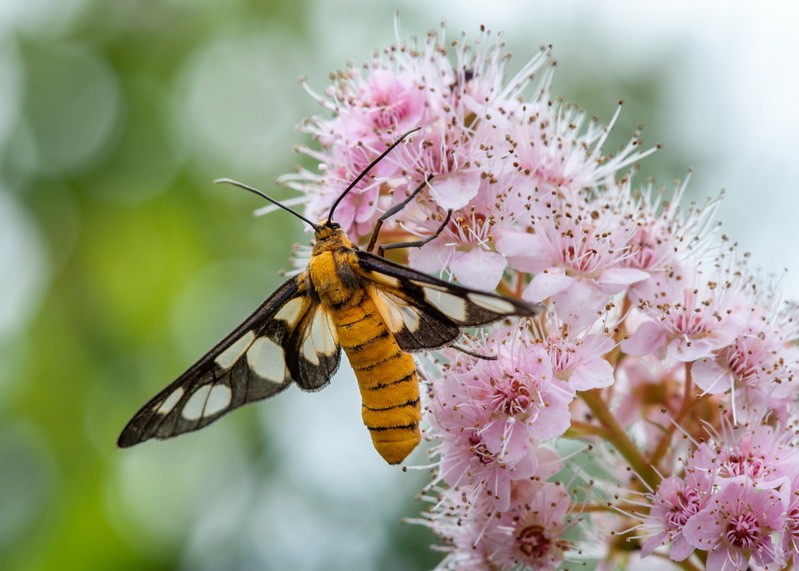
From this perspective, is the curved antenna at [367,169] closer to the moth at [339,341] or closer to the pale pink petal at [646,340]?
the moth at [339,341]

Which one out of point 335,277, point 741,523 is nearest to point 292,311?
point 335,277

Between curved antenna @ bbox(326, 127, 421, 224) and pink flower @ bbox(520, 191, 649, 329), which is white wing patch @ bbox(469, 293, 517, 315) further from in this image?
curved antenna @ bbox(326, 127, 421, 224)

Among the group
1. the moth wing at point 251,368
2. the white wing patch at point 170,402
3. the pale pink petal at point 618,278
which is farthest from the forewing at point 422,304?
the white wing patch at point 170,402

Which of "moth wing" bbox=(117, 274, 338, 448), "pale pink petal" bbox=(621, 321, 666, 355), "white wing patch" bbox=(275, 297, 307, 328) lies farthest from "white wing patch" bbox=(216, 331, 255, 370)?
"pale pink petal" bbox=(621, 321, 666, 355)

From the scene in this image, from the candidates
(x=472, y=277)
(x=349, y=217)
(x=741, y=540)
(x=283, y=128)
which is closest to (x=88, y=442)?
(x=283, y=128)

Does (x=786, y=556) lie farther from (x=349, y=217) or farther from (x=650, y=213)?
(x=349, y=217)
